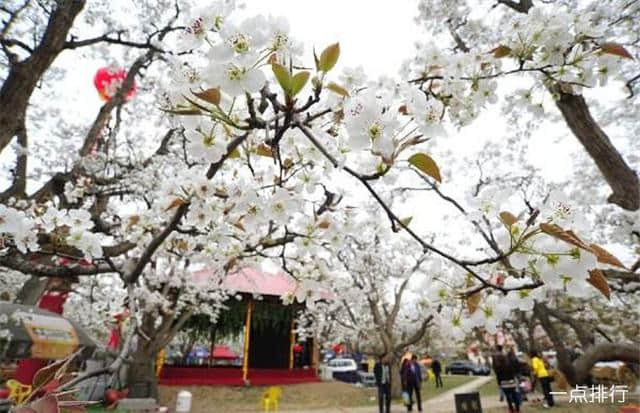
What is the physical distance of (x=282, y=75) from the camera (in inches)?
30.3

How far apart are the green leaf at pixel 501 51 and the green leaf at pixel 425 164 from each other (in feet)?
3.13

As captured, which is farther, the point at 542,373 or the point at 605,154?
the point at 542,373

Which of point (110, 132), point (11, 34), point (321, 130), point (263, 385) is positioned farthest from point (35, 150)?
point (263, 385)

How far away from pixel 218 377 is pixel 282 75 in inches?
510

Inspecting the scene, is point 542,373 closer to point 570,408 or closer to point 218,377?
point 570,408

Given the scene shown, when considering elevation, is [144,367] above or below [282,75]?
below

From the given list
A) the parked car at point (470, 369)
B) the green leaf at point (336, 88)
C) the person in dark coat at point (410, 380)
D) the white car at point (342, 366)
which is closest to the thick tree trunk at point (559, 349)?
the person in dark coat at point (410, 380)

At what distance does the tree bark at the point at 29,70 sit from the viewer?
12.5 feet

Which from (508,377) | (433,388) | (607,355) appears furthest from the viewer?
(433,388)

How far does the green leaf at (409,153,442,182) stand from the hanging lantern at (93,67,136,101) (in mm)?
5485

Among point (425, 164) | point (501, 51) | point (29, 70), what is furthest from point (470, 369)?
point (425, 164)

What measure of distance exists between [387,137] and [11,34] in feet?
18.8

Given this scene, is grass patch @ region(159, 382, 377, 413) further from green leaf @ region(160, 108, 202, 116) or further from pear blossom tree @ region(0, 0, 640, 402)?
green leaf @ region(160, 108, 202, 116)

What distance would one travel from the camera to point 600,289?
894 mm
